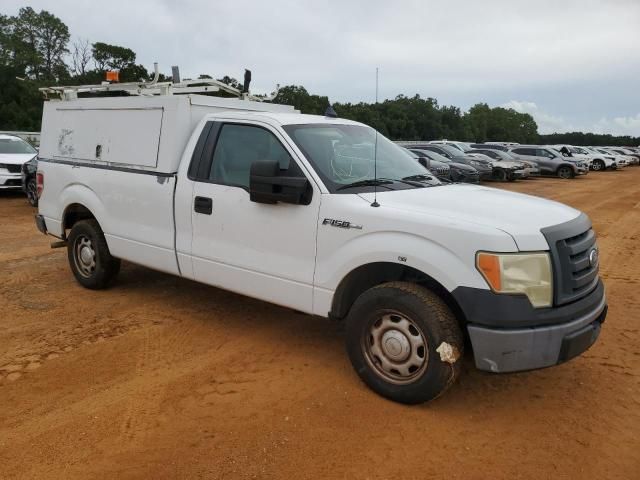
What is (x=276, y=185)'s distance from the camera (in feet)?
13.2

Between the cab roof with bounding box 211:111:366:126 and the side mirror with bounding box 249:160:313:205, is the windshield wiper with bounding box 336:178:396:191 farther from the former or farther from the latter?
the cab roof with bounding box 211:111:366:126

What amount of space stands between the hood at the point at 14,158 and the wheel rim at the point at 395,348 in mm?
13309

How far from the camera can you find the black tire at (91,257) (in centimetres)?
586

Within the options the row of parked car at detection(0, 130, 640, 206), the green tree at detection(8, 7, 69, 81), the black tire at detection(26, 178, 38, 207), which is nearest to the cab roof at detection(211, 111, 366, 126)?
the row of parked car at detection(0, 130, 640, 206)

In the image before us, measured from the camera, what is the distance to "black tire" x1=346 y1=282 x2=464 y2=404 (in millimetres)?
3432

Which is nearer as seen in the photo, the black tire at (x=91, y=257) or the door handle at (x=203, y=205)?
the door handle at (x=203, y=205)

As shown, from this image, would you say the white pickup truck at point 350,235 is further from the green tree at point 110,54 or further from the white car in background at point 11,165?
the green tree at point 110,54

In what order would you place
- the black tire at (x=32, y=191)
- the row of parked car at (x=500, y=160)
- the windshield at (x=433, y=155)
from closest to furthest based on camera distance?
1. the black tire at (x=32, y=191)
2. the windshield at (x=433, y=155)
3. the row of parked car at (x=500, y=160)

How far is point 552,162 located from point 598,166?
12.0 meters

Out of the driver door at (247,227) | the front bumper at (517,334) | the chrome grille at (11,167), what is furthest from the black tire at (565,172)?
the front bumper at (517,334)

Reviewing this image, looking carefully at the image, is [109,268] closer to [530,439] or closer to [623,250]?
[530,439]

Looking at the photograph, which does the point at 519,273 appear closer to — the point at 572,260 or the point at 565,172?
the point at 572,260

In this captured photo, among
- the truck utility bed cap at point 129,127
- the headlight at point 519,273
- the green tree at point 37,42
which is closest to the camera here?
the headlight at point 519,273

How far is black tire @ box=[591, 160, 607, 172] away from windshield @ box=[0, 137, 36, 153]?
35.1 m
